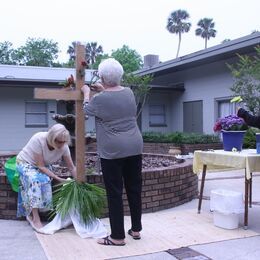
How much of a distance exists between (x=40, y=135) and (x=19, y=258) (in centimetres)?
159

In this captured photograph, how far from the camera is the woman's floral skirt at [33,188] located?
498cm

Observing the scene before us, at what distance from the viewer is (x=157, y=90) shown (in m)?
20.2

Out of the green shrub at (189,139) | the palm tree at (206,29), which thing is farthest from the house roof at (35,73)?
the palm tree at (206,29)

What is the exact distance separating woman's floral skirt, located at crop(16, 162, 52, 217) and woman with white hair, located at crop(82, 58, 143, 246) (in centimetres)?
91

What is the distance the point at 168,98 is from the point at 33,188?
16.5 metres

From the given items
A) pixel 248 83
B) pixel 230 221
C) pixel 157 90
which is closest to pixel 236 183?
pixel 230 221

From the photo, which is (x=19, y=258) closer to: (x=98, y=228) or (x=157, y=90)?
(x=98, y=228)

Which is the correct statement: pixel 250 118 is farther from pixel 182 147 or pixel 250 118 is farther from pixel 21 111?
pixel 21 111

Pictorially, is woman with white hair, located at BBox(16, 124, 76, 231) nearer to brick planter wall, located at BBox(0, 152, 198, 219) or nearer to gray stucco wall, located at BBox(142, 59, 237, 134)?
brick planter wall, located at BBox(0, 152, 198, 219)

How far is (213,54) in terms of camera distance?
1562 centimetres

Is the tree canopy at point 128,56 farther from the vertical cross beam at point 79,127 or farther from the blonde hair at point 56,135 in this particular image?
the blonde hair at point 56,135

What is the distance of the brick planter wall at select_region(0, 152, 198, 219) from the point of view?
552cm

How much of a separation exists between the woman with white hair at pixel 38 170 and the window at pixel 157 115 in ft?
51.6

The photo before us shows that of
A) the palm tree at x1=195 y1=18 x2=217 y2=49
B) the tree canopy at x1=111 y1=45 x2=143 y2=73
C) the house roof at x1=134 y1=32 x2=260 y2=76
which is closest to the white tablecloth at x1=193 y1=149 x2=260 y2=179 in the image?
the house roof at x1=134 y1=32 x2=260 y2=76
